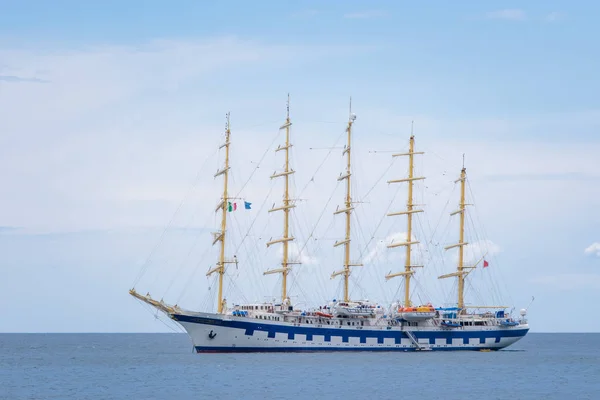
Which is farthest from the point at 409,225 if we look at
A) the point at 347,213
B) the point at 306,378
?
the point at 306,378

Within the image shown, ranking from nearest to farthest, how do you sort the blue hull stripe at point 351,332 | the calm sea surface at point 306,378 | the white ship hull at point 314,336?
the calm sea surface at point 306,378 → the blue hull stripe at point 351,332 → the white ship hull at point 314,336

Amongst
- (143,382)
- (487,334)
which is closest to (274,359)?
(143,382)

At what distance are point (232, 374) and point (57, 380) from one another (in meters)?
12.9

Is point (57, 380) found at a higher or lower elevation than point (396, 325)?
lower

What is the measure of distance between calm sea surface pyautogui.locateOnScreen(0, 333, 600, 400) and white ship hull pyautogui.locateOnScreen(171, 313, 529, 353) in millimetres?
1137

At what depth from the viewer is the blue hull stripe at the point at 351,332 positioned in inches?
3342

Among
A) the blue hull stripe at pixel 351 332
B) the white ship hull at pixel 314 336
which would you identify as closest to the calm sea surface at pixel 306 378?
the white ship hull at pixel 314 336

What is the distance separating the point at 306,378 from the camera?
6962 cm

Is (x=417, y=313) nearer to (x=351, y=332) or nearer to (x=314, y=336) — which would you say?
(x=351, y=332)

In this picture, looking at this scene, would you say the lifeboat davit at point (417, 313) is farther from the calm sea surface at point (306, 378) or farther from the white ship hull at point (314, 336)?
the calm sea surface at point (306, 378)

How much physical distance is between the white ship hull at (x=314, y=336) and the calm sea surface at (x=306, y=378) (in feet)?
3.73

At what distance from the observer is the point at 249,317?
85.8 metres

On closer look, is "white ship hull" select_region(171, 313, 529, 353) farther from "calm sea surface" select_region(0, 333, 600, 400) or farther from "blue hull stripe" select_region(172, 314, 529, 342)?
"calm sea surface" select_region(0, 333, 600, 400)

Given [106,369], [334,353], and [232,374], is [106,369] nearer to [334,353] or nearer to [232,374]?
[232,374]
